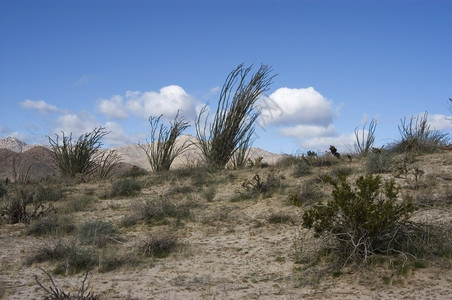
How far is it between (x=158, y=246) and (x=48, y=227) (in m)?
2.75

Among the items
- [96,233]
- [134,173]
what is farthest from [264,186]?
[134,173]

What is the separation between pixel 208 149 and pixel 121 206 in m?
6.42

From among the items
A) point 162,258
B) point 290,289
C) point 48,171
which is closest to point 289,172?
point 162,258

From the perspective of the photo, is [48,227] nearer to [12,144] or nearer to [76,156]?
[76,156]

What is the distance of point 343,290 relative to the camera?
5.53 m

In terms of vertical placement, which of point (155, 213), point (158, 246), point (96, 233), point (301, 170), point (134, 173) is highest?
point (134, 173)

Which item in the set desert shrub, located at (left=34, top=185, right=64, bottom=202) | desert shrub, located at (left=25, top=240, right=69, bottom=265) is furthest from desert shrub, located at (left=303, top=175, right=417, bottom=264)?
desert shrub, located at (left=34, top=185, right=64, bottom=202)

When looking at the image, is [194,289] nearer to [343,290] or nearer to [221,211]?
[343,290]

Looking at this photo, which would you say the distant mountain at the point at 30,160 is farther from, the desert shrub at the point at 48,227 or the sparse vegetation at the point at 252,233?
the desert shrub at the point at 48,227

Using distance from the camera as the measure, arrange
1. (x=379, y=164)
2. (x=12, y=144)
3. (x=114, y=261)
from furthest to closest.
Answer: (x=12, y=144) → (x=379, y=164) → (x=114, y=261)

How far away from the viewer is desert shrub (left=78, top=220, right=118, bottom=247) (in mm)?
7836

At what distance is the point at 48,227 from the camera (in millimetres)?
8984

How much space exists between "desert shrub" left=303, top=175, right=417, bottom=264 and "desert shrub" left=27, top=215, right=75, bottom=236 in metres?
4.63

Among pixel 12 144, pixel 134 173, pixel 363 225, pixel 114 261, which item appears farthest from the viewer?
pixel 12 144
